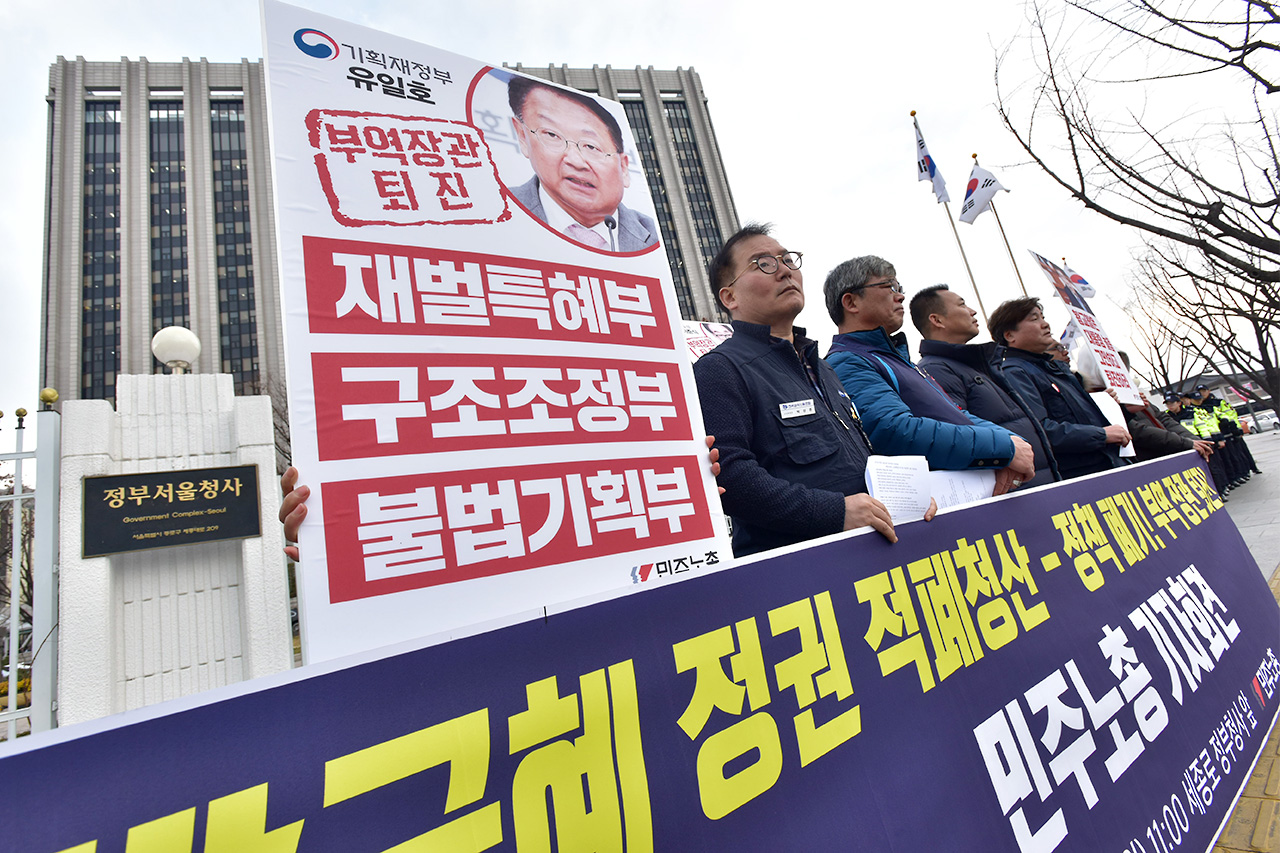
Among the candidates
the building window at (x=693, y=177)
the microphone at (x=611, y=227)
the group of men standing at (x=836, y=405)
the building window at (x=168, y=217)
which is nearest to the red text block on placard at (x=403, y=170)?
the microphone at (x=611, y=227)

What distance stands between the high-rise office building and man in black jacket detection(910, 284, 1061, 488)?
37.3 m

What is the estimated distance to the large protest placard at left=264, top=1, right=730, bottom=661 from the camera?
1061 mm

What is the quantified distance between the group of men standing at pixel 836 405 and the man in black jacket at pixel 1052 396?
22 millimetres

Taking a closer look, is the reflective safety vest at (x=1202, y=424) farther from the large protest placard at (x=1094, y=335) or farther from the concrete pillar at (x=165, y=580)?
the concrete pillar at (x=165, y=580)

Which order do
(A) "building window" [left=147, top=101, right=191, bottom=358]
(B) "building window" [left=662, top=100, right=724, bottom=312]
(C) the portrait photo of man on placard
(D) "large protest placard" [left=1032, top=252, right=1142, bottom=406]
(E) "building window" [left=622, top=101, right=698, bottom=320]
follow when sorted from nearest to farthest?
1. (C) the portrait photo of man on placard
2. (D) "large protest placard" [left=1032, top=252, right=1142, bottom=406]
3. (A) "building window" [left=147, top=101, right=191, bottom=358]
4. (E) "building window" [left=622, top=101, right=698, bottom=320]
5. (B) "building window" [left=662, top=100, right=724, bottom=312]

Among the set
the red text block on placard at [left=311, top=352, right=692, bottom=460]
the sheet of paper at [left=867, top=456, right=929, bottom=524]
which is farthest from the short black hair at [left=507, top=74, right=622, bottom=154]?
the sheet of paper at [left=867, top=456, right=929, bottom=524]

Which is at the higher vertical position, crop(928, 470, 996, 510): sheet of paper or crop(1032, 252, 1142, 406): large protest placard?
crop(1032, 252, 1142, 406): large protest placard

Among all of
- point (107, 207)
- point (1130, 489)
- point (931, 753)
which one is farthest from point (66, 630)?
point (107, 207)

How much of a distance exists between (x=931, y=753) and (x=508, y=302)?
4.35 feet

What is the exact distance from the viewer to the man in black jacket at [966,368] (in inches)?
104

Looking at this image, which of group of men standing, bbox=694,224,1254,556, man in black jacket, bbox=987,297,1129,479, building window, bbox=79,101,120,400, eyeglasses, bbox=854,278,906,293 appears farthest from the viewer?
building window, bbox=79,101,120,400

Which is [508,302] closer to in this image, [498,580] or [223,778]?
[498,580]

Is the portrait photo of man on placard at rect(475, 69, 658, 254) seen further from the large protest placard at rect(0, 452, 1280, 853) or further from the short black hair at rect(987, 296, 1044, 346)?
the short black hair at rect(987, 296, 1044, 346)

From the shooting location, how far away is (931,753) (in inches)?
47.2
